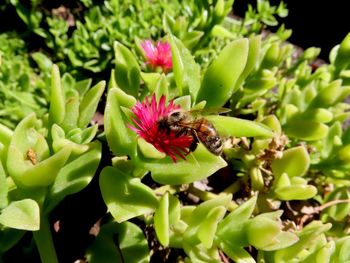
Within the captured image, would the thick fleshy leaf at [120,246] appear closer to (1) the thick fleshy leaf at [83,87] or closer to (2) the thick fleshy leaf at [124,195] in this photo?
(2) the thick fleshy leaf at [124,195]

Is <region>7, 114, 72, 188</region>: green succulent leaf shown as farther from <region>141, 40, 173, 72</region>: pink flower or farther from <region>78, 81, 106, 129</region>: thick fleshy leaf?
<region>141, 40, 173, 72</region>: pink flower

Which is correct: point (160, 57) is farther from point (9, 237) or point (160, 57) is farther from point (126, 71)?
point (9, 237)

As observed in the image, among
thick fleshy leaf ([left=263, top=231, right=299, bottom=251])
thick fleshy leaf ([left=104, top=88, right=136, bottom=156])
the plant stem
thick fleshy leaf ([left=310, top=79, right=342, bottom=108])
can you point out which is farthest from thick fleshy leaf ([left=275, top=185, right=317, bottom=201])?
the plant stem

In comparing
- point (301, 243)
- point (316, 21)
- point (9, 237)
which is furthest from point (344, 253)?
point (316, 21)

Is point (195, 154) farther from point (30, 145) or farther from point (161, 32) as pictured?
point (161, 32)

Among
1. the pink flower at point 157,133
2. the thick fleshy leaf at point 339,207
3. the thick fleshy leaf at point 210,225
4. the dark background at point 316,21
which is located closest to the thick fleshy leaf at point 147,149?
the pink flower at point 157,133

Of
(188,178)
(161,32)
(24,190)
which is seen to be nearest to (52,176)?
(24,190)
